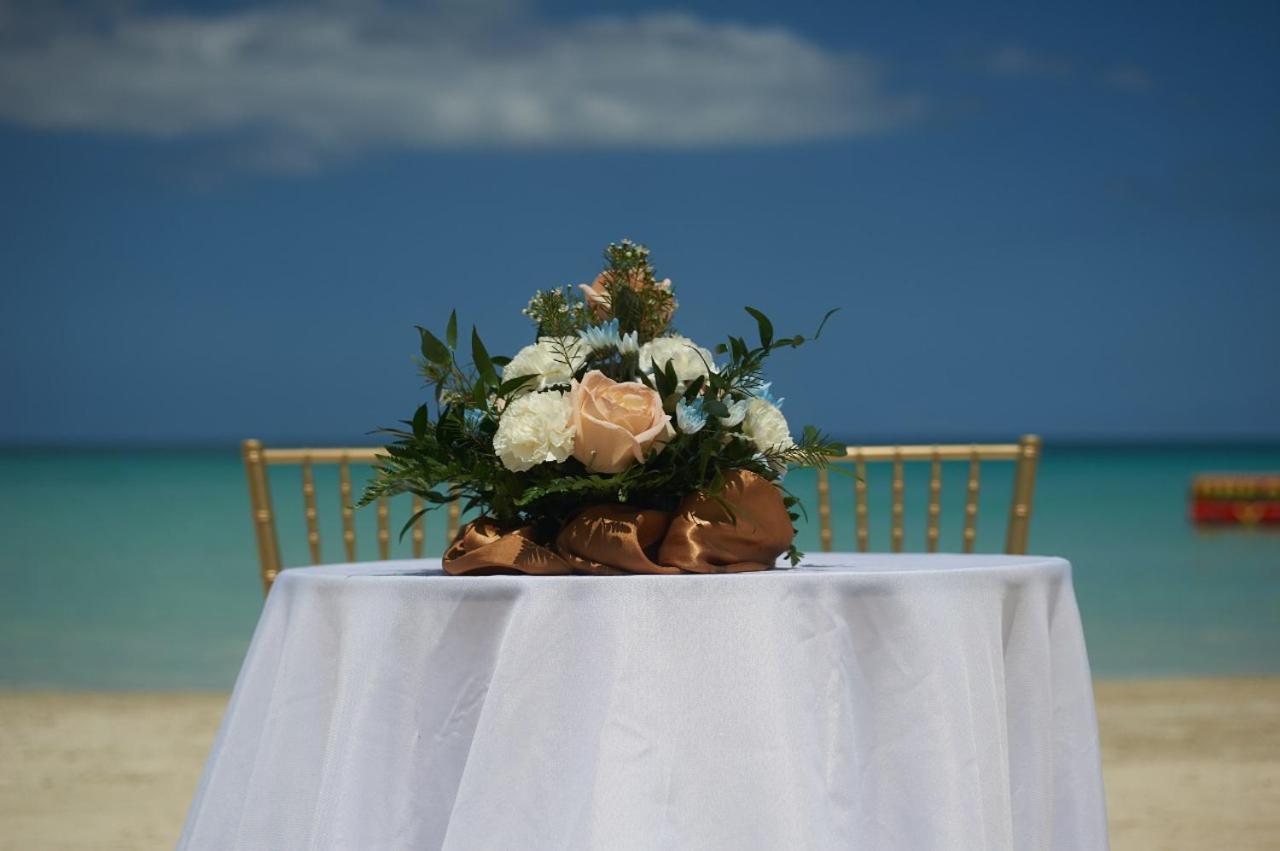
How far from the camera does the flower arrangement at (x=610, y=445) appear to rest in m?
1.80

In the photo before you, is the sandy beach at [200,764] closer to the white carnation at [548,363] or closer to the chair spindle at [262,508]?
the chair spindle at [262,508]

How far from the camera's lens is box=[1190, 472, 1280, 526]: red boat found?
56.7 feet

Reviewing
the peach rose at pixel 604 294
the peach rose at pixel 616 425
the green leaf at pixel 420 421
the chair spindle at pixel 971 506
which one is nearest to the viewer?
the peach rose at pixel 616 425

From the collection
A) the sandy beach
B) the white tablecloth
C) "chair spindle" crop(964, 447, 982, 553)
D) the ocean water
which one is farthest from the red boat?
the white tablecloth

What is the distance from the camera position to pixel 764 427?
1916mm

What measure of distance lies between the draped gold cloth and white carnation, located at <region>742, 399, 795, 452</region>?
0.06m

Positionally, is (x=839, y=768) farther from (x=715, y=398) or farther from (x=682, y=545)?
(x=715, y=398)

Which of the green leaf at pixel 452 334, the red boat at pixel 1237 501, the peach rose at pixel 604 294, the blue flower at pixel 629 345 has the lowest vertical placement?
the red boat at pixel 1237 501

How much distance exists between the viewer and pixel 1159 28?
19.2m

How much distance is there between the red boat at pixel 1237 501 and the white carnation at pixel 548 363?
1644cm

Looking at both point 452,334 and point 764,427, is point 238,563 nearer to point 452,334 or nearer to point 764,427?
point 452,334

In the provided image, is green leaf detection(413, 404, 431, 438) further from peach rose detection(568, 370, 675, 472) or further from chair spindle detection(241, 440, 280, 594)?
chair spindle detection(241, 440, 280, 594)

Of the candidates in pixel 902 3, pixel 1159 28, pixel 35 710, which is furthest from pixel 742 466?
pixel 1159 28

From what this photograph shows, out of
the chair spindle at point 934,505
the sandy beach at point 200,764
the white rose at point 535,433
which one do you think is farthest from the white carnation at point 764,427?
the sandy beach at point 200,764
